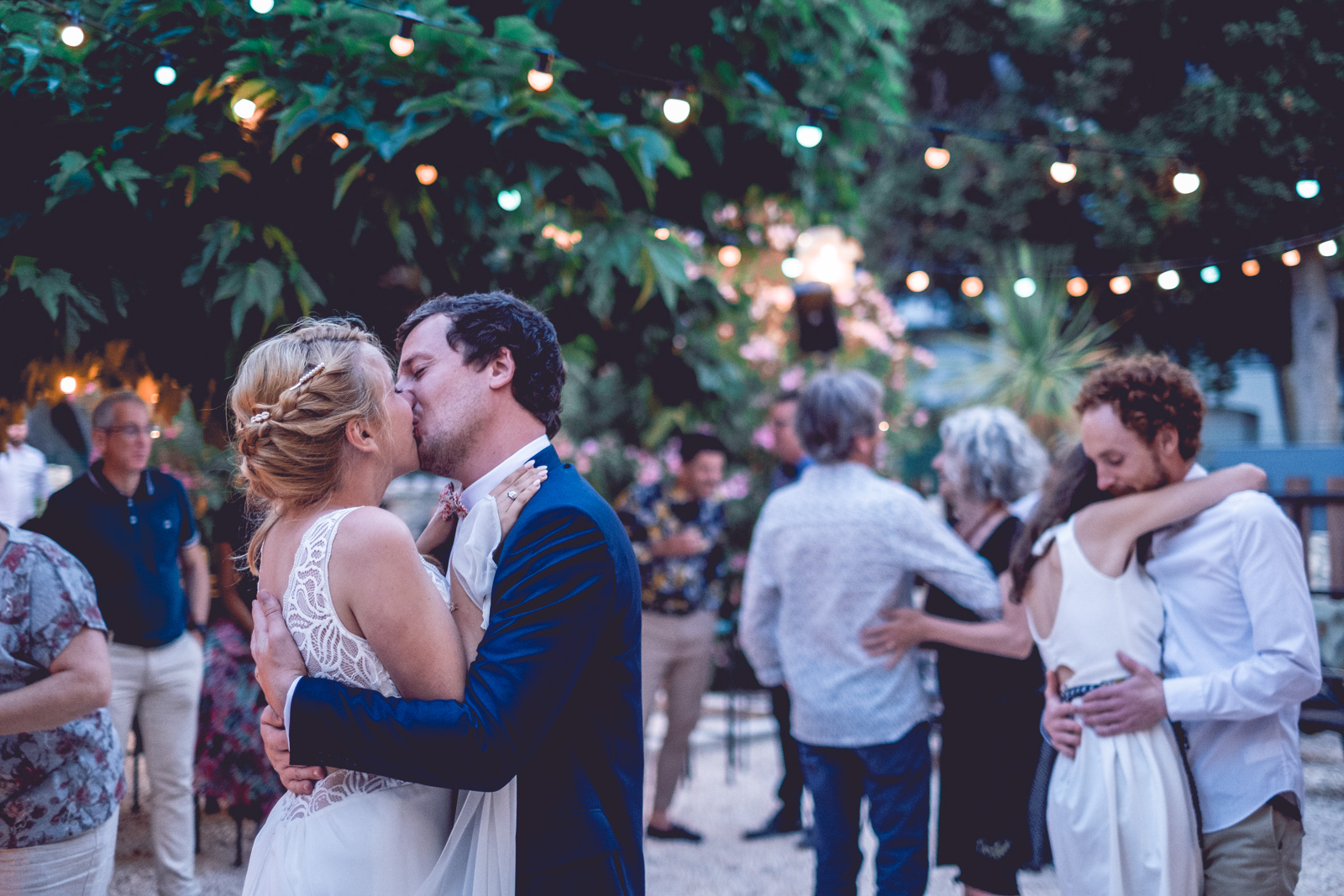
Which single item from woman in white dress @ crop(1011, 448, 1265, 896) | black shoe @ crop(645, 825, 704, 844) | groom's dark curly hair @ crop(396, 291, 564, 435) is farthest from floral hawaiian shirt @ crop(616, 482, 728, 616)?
groom's dark curly hair @ crop(396, 291, 564, 435)

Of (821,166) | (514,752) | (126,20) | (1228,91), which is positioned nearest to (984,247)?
(1228,91)

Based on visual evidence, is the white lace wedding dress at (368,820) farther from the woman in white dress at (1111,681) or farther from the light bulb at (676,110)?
the light bulb at (676,110)

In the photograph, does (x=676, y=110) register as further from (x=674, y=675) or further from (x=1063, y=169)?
(x=674, y=675)

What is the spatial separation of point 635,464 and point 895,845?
5505 millimetres

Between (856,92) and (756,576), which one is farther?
(856,92)

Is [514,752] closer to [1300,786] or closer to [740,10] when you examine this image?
[1300,786]

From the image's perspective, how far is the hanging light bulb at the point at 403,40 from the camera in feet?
9.84

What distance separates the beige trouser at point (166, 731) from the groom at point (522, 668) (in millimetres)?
2779

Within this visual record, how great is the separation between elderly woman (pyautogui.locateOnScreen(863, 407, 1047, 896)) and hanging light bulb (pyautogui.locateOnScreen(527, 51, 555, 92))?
5.91 ft

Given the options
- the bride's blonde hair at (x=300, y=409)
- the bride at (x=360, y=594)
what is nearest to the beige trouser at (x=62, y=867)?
the bride at (x=360, y=594)

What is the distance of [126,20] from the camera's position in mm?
3039

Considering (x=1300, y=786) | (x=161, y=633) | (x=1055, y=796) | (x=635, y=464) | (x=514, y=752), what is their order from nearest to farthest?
1. (x=514, y=752)
2. (x=1300, y=786)
3. (x=1055, y=796)
4. (x=161, y=633)
5. (x=635, y=464)

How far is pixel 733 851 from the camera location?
4.70 metres

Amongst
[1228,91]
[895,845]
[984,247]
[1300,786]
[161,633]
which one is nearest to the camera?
[1300,786]
